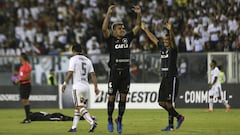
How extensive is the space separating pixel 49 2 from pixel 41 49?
14.6ft

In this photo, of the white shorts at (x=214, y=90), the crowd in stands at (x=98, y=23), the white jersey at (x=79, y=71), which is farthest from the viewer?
the crowd in stands at (x=98, y=23)

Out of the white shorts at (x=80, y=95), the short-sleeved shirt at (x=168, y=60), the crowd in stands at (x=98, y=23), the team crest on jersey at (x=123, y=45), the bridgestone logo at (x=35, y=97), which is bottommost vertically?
the bridgestone logo at (x=35, y=97)

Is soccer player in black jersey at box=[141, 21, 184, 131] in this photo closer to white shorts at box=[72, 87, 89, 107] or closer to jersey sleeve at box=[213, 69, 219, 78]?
white shorts at box=[72, 87, 89, 107]

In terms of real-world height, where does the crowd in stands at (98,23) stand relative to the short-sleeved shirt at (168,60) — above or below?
above

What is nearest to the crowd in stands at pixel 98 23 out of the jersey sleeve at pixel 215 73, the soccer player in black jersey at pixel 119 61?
the jersey sleeve at pixel 215 73

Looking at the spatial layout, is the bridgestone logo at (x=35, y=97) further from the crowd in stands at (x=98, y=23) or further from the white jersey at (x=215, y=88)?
the white jersey at (x=215, y=88)

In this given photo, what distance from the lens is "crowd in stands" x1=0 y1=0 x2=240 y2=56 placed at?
32.4m

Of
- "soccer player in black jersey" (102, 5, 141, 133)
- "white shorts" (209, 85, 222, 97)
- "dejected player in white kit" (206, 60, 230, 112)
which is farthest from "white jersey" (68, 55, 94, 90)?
"white shorts" (209, 85, 222, 97)

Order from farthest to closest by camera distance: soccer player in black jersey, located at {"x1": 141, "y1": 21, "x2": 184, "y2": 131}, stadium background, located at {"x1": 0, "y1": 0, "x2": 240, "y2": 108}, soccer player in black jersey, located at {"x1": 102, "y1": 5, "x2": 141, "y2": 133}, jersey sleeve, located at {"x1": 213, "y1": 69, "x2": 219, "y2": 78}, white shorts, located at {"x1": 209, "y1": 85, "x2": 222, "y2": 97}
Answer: stadium background, located at {"x1": 0, "y1": 0, "x2": 240, "y2": 108}, white shorts, located at {"x1": 209, "y1": 85, "x2": 222, "y2": 97}, jersey sleeve, located at {"x1": 213, "y1": 69, "x2": 219, "y2": 78}, soccer player in black jersey, located at {"x1": 141, "y1": 21, "x2": 184, "y2": 131}, soccer player in black jersey, located at {"x1": 102, "y1": 5, "x2": 141, "y2": 133}

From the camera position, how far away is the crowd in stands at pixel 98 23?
3244cm

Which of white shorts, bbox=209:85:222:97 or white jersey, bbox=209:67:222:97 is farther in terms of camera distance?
white shorts, bbox=209:85:222:97

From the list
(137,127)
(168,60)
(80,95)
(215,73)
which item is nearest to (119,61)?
(80,95)

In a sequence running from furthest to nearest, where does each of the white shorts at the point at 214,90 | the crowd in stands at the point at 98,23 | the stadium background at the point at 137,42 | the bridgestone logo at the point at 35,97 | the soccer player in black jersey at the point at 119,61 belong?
the bridgestone logo at the point at 35,97
the crowd in stands at the point at 98,23
the stadium background at the point at 137,42
the white shorts at the point at 214,90
the soccer player in black jersey at the point at 119,61

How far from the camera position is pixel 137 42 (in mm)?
34312
